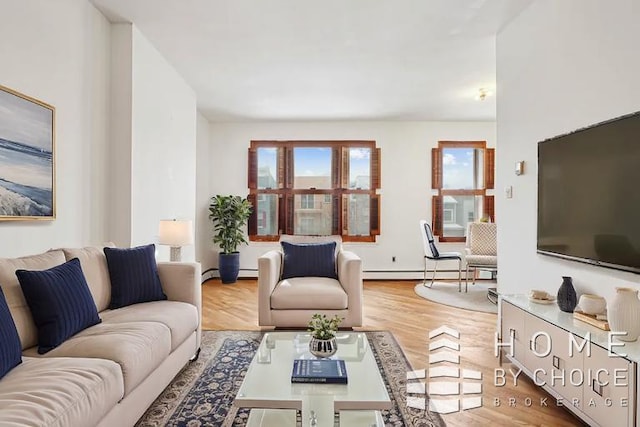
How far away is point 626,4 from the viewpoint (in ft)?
6.69

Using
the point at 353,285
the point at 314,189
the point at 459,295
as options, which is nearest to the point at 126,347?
the point at 353,285

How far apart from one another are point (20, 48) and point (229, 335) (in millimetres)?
2582

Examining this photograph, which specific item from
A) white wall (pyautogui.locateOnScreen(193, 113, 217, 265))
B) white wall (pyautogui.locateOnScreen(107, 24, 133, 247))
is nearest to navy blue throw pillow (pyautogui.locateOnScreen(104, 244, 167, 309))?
white wall (pyautogui.locateOnScreen(107, 24, 133, 247))

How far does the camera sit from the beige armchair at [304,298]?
11.3 feet

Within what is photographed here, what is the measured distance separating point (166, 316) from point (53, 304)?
623mm

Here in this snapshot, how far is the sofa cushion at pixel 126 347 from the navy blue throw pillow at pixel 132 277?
0.42 m

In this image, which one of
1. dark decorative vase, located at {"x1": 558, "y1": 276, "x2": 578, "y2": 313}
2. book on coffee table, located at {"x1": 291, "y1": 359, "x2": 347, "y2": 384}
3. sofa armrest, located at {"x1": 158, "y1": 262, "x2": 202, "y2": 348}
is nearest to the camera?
book on coffee table, located at {"x1": 291, "y1": 359, "x2": 347, "y2": 384}

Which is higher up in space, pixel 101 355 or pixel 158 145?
pixel 158 145

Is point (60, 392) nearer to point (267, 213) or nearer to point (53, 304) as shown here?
point (53, 304)

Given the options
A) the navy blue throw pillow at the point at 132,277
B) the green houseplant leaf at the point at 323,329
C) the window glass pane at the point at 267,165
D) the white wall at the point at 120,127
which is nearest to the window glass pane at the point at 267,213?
the window glass pane at the point at 267,165

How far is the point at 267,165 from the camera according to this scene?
21.4 feet

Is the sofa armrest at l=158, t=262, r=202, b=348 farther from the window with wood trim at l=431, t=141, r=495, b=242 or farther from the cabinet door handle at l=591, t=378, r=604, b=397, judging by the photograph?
the window with wood trim at l=431, t=141, r=495, b=242

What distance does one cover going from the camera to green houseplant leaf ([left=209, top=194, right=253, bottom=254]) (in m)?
6.05

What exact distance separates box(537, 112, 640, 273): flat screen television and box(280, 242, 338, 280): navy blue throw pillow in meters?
1.88
